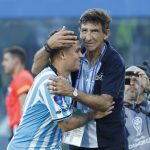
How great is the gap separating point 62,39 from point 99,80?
47 cm

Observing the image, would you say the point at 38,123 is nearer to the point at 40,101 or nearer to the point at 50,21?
the point at 40,101

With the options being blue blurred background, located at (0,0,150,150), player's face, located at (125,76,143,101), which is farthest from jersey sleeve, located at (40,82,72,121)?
blue blurred background, located at (0,0,150,150)

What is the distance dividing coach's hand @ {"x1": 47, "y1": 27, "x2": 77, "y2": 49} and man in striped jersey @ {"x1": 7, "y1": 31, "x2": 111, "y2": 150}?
30 millimetres

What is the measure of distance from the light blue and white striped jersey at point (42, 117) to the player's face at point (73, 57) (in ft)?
0.43

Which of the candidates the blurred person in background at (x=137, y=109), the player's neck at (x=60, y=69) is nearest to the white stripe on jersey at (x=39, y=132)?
the player's neck at (x=60, y=69)

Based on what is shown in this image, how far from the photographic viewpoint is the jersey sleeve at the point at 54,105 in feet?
15.4

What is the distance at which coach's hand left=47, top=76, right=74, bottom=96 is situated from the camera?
4.69 meters

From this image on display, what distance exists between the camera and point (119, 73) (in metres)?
5.07

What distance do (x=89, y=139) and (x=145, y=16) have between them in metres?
8.39

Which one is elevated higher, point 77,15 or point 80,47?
point 80,47

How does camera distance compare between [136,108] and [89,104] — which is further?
[136,108]

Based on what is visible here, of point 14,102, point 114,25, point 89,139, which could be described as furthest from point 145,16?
→ point 89,139

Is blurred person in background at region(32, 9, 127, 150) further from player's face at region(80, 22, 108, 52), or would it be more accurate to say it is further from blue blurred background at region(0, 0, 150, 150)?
blue blurred background at region(0, 0, 150, 150)

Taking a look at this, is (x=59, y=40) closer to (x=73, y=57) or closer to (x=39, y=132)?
(x=73, y=57)
